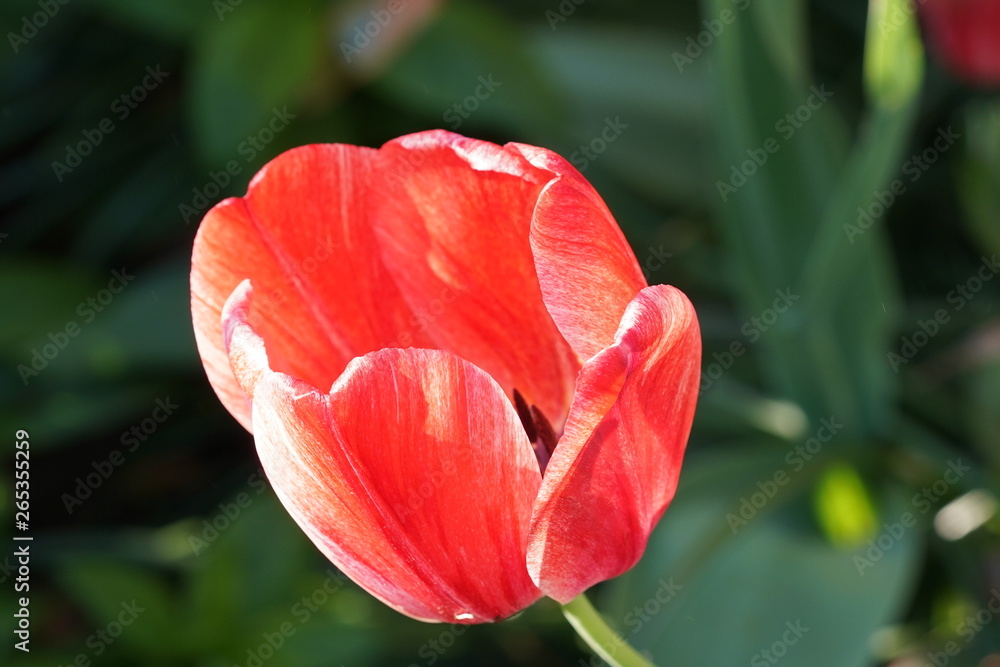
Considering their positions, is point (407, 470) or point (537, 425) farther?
point (537, 425)

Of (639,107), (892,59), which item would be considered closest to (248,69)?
(639,107)

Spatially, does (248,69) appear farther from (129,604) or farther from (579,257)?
(579,257)

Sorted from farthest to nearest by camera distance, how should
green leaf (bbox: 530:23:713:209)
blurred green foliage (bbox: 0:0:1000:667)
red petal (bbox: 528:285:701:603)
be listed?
green leaf (bbox: 530:23:713:209)
blurred green foliage (bbox: 0:0:1000:667)
red petal (bbox: 528:285:701:603)

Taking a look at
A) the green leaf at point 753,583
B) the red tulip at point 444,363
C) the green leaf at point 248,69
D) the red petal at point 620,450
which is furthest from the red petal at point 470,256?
the green leaf at point 248,69

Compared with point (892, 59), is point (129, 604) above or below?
below

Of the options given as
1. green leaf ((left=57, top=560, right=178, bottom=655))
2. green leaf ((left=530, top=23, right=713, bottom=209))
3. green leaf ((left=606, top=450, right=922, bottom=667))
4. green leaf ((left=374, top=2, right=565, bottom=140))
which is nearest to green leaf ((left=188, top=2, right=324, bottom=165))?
green leaf ((left=374, top=2, right=565, bottom=140))

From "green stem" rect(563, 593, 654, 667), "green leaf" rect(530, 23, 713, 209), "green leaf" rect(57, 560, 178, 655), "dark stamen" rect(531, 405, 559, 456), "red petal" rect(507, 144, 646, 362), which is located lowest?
"green leaf" rect(57, 560, 178, 655)

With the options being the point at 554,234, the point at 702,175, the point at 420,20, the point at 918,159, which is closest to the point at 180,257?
the point at 420,20

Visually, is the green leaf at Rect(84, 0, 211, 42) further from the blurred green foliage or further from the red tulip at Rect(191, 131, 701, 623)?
the red tulip at Rect(191, 131, 701, 623)
